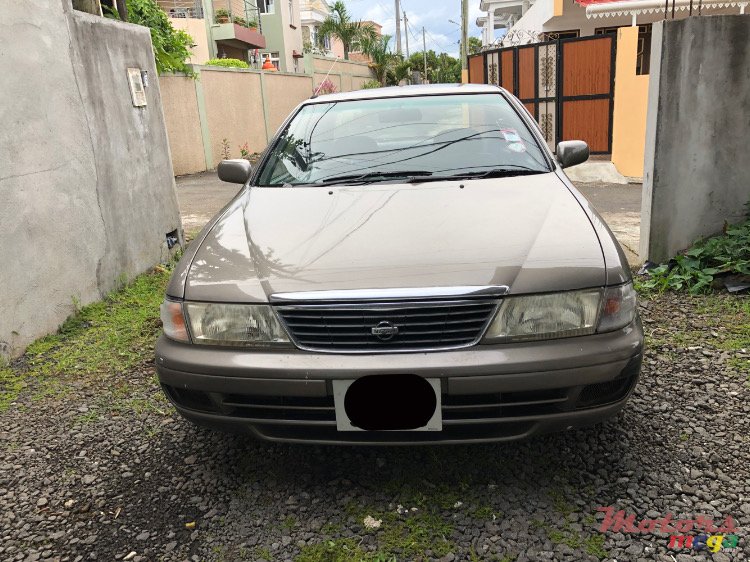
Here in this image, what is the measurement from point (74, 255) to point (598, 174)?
23.7 ft

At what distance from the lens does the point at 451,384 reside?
2010mm

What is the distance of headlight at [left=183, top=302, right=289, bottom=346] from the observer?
2.12 metres

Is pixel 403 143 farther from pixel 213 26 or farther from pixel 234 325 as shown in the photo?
pixel 213 26

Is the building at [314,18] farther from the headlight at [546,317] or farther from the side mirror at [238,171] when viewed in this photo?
the headlight at [546,317]

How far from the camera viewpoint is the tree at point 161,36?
11.4 metres

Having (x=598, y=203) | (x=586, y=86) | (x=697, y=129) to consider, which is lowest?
(x=598, y=203)

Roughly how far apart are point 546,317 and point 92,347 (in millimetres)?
2957

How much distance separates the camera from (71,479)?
8.42ft

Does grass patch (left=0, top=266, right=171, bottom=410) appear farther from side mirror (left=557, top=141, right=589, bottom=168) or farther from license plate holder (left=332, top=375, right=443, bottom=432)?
side mirror (left=557, top=141, right=589, bottom=168)

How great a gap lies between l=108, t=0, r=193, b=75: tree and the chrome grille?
1048 centimetres

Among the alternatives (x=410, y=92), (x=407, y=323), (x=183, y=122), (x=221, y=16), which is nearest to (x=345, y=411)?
(x=407, y=323)

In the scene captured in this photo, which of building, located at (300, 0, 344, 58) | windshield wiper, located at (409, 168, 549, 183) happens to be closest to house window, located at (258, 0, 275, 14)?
building, located at (300, 0, 344, 58)

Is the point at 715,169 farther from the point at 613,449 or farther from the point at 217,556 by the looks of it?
the point at 217,556

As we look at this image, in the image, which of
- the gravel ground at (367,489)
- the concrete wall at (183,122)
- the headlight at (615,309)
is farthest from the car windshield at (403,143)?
the concrete wall at (183,122)
